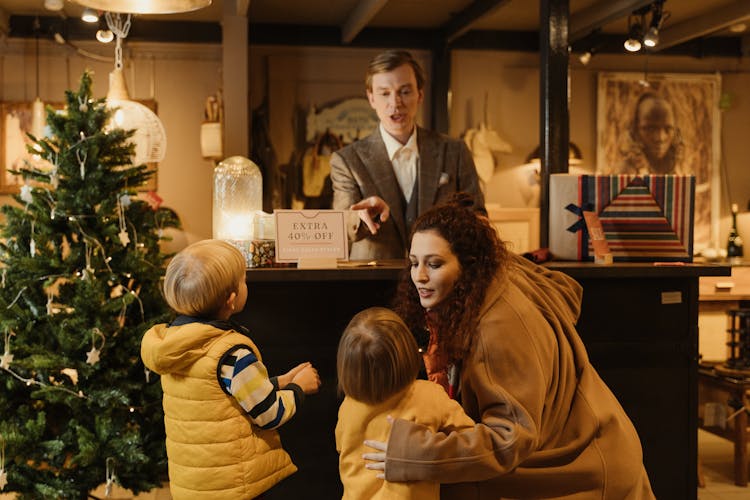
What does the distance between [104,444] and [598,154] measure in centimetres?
544

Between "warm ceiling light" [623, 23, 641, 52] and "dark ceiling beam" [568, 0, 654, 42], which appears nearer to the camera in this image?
"warm ceiling light" [623, 23, 641, 52]

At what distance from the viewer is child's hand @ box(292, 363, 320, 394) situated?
A: 2.12m

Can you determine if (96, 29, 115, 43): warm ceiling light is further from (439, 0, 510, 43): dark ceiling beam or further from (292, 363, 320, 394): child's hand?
(292, 363, 320, 394): child's hand

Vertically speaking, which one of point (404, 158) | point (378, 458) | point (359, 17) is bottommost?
point (378, 458)

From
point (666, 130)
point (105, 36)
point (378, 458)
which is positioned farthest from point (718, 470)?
point (105, 36)

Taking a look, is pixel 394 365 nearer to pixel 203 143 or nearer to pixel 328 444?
pixel 328 444

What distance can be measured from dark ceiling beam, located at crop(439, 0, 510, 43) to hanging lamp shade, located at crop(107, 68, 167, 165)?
2.61 meters

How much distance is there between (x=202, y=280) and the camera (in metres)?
1.95

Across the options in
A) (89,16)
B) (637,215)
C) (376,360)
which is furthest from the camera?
(89,16)

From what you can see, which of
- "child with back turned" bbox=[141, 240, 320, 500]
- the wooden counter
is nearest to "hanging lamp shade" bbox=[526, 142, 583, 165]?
the wooden counter

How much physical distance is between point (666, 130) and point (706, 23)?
3.80 ft

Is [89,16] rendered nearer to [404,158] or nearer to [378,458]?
[404,158]

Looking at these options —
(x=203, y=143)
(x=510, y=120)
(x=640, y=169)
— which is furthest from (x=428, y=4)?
(x=640, y=169)

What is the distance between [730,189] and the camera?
7297 mm
